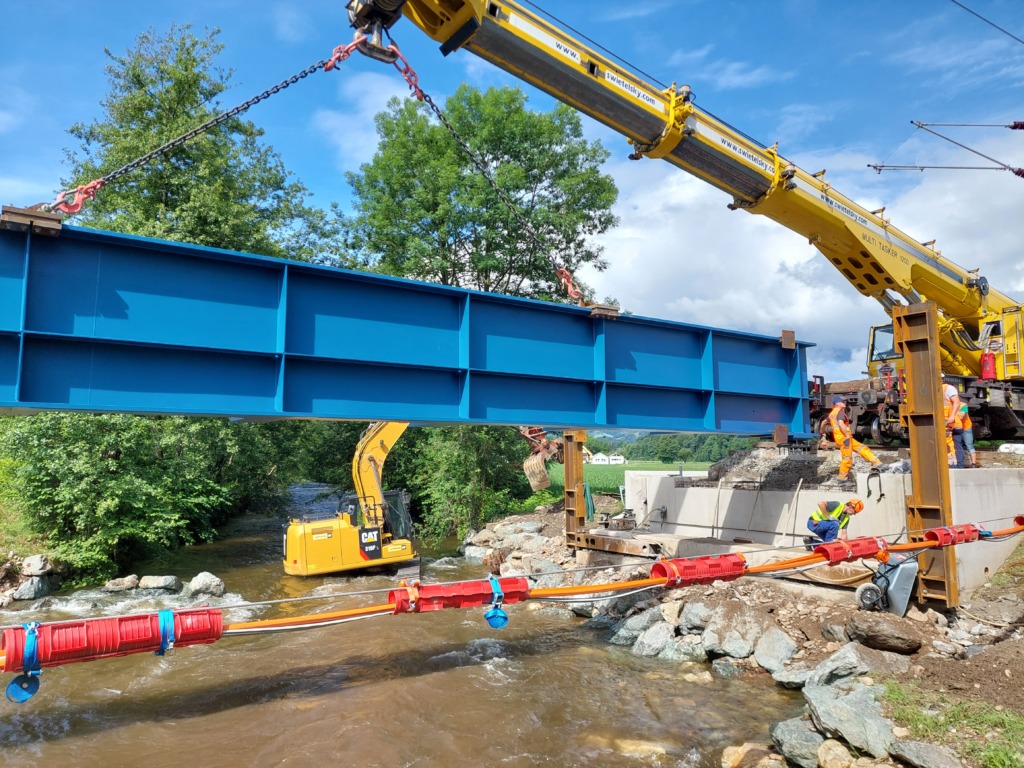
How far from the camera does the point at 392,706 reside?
23.5ft

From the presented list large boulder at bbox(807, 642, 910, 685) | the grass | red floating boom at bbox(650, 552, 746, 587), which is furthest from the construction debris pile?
the grass

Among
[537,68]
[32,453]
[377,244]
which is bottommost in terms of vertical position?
[32,453]

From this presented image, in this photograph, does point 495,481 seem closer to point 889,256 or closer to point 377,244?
point 377,244

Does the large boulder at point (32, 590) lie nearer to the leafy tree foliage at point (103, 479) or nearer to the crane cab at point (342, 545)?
the leafy tree foliage at point (103, 479)

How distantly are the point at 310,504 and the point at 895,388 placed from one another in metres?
24.9

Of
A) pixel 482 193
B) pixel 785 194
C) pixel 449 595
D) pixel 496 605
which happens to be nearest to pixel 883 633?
pixel 496 605

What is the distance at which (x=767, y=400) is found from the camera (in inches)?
413

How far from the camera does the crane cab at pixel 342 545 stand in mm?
13492

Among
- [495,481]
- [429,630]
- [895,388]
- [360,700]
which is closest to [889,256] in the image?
[895,388]

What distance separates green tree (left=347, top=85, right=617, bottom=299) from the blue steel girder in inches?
612

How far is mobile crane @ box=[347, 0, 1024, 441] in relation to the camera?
6.93 m

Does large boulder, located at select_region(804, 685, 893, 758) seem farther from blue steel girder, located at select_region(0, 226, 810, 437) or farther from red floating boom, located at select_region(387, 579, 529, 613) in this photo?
blue steel girder, located at select_region(0, 226, 810, 437)

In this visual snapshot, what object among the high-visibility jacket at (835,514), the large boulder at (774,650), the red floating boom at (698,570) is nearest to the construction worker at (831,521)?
the high-visibility jacket at (835,514)

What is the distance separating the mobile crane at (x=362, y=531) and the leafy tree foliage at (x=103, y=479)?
3641mm
